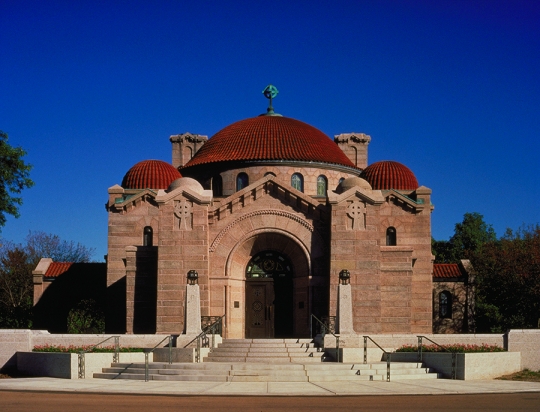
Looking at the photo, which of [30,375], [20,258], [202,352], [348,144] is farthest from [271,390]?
[20,258]

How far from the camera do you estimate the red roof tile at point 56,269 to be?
44.9m

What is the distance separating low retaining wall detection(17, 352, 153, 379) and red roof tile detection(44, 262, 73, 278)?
18.0 m

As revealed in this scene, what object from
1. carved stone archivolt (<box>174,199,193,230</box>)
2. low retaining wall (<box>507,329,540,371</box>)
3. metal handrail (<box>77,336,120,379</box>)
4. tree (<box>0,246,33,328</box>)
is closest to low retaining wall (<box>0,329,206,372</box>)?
metal handrail (<box>77,336,120,379</box>)

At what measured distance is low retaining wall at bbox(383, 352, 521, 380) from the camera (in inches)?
979

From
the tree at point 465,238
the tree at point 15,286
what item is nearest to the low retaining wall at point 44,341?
the tree at point 15,286

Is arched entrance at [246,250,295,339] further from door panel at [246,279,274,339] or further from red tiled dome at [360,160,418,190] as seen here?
red tiled dome at [360,160,418,190]

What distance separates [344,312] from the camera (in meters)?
28.3

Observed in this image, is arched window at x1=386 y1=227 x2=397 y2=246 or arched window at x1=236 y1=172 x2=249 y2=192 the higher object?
arched window at x1=236 y1=172 x2=249 y2=192

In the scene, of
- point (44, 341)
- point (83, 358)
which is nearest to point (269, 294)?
point (44, 341)

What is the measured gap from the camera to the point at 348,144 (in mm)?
49062

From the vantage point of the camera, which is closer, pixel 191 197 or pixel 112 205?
pixel 191 197

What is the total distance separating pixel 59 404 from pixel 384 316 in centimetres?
1855

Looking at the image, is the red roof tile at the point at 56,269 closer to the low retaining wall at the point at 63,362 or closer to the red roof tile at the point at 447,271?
the low retaining wall at the point at 63,362

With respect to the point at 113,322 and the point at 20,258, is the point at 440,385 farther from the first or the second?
the point at 20,258
